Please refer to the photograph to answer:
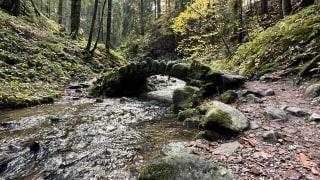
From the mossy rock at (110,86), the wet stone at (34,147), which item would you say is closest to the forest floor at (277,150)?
the wet stone at (34,147)

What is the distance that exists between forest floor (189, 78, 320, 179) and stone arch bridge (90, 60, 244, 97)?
2643mm

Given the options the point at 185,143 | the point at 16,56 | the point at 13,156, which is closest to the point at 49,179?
the point at 13,156

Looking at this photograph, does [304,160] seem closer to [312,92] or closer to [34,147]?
[312,92]

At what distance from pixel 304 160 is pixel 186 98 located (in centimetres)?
454

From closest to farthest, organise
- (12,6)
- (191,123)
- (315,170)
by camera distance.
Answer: (315,170) < (191,123) < (12,6)

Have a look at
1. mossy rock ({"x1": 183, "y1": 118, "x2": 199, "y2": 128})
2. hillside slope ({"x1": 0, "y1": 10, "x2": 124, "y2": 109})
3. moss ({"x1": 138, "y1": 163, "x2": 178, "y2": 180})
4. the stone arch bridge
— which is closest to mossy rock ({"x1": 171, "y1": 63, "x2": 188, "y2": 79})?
the stone arch bridge

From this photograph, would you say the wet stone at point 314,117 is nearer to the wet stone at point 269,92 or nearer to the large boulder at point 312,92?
the large boulder at point 312,92

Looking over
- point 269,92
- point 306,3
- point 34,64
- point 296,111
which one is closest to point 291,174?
point 296,111

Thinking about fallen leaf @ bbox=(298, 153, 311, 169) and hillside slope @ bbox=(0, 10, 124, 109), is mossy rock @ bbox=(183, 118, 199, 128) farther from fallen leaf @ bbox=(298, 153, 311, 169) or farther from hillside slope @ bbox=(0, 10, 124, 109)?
hillside slope @ bbox=(0, 10, 124, 109)

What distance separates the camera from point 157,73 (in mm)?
10547

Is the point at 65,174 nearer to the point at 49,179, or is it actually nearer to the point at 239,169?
the point at 49,179

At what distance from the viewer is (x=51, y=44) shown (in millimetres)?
14242

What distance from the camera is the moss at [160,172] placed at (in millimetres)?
2957

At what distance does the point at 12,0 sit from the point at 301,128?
1599 centimetres
